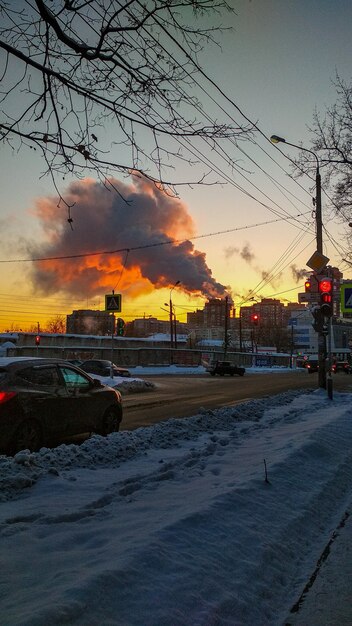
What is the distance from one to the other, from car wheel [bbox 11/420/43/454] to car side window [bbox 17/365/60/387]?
2.17 ft

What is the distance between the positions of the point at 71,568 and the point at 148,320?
544 feet

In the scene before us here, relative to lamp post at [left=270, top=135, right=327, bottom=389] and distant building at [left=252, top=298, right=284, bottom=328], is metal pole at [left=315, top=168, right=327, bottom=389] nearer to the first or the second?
lamp post at [left=270, top=135, right=327, bottom=389]

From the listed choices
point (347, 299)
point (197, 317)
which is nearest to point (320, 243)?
point (347, 299)

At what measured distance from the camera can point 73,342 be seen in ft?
231

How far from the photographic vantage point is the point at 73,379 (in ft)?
30.3

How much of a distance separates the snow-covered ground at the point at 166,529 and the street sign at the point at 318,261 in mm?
11463

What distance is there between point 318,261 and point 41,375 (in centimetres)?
1312

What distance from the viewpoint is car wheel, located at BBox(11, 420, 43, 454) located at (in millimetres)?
7719

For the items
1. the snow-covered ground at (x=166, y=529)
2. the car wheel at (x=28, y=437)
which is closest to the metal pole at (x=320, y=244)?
the snow-covered ground at (x=166, y=529)

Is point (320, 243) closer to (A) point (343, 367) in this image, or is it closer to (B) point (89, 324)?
(A) point (343, 367)

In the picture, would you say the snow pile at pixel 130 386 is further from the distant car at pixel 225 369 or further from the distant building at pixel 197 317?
the distant building at pixel 197 317

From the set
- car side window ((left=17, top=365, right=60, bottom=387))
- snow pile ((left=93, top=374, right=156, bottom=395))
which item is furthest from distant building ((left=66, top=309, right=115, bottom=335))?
car side window ((left=17, top=365, right=60, bottom=387))

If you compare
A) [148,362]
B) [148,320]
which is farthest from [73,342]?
[148,320]

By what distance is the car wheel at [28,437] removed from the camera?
7.72 m
